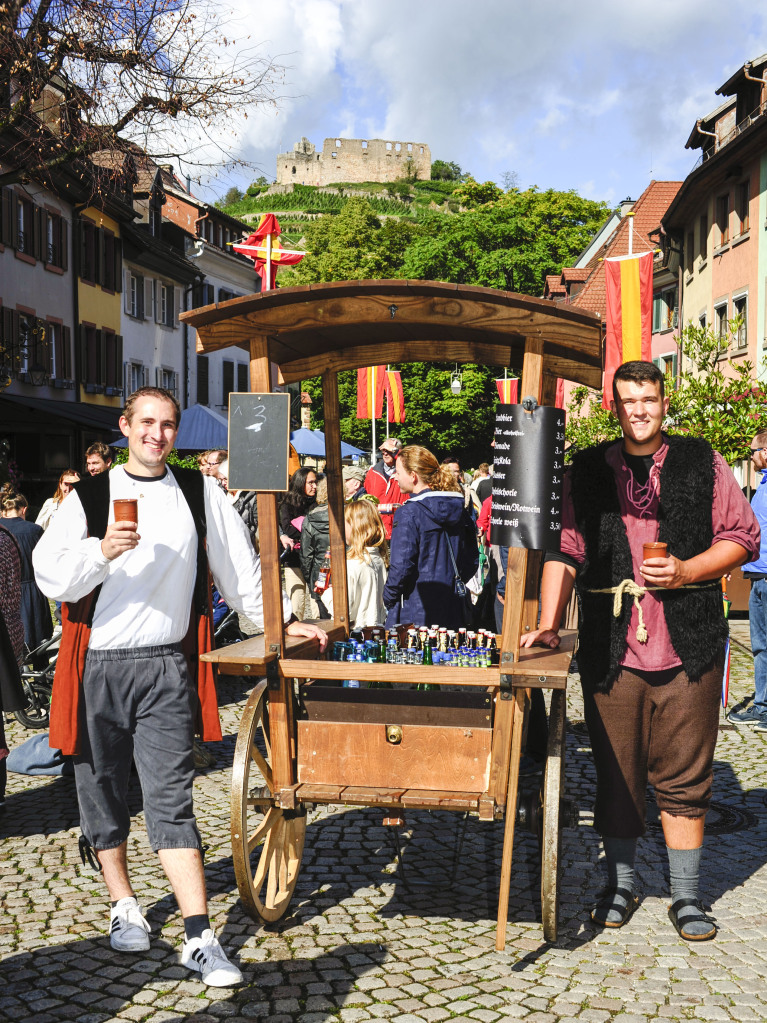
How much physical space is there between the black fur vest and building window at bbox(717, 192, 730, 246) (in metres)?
26.5

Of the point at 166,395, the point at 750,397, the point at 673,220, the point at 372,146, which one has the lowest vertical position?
the point at 166,395

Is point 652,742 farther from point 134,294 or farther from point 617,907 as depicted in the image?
point 134,294

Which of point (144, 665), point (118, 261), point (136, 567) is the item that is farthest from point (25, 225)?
point (144, 665)

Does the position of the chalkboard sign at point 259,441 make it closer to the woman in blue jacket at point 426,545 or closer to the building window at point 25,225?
the woman in blue jacket at point 426,545

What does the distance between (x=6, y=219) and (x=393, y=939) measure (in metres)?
24.3

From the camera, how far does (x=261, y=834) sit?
181 inches

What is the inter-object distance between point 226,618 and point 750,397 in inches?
285

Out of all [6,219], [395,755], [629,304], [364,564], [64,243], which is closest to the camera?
[395,755]

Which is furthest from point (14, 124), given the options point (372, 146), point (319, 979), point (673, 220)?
point (372, 146)

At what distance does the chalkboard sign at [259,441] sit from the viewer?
450 cm

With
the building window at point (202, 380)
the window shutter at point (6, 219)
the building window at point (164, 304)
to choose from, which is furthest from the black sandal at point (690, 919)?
the building window at point (202, 380)

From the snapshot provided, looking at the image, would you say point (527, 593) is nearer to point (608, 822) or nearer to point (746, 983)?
point (608, 822)

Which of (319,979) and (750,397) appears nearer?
(319,979)

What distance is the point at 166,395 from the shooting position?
173 inches
